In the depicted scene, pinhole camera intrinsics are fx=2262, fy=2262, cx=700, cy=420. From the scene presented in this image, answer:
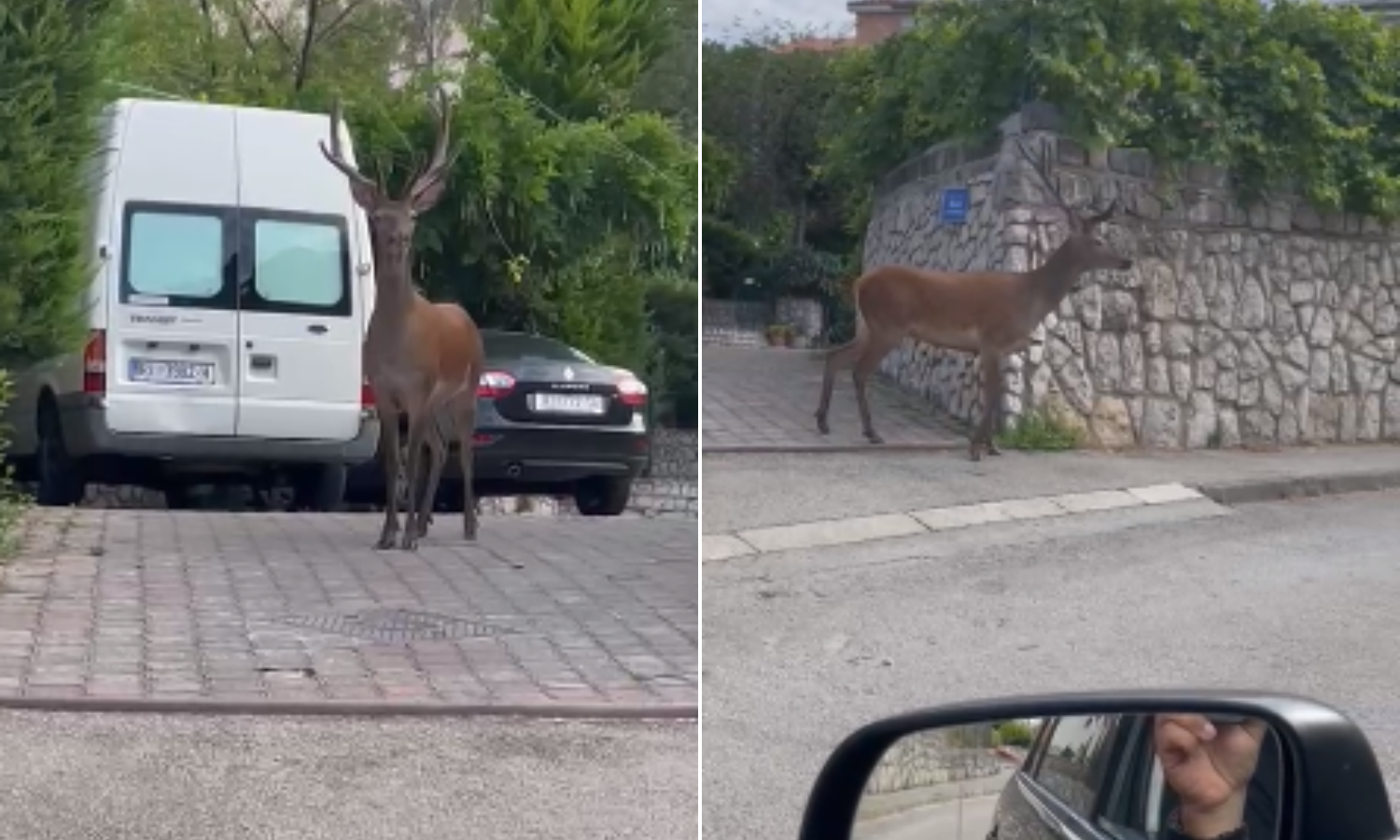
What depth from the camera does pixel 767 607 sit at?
2.09 meters

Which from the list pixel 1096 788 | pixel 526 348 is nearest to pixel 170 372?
pixel 526 348

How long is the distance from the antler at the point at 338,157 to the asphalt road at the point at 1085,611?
471cm

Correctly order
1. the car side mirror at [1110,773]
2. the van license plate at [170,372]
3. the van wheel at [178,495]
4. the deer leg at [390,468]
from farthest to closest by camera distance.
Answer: the van wheel at [178,495], the van license plate at [170,372], the deer leg at [390,468], the car side mirror at [1110,773]

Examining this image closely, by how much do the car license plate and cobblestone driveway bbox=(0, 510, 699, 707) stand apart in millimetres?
930

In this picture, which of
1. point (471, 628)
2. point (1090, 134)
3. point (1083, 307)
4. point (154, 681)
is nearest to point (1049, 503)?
point (1083, 307)

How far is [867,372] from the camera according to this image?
2145 mm

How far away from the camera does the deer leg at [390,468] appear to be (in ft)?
22.2

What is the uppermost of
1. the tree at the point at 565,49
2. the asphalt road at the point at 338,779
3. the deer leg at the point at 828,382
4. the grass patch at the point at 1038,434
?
the tree at the point at 565,49

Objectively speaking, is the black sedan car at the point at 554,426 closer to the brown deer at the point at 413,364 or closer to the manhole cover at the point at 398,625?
the brown deer at the point at 413,364

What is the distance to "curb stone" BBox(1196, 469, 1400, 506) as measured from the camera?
1.94m

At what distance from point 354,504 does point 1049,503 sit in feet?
21.9

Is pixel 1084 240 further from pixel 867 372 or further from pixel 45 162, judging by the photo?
pixel 45 162

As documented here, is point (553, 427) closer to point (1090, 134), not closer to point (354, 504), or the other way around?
point (354, 504)

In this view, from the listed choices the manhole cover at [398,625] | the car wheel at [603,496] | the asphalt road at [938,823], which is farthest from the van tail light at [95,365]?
the asphalt road at [938,823]
